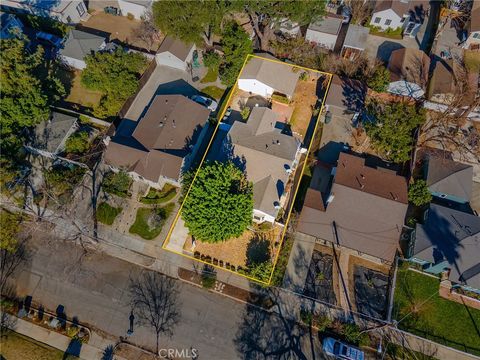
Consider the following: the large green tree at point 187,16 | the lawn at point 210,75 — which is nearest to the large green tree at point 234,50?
the lawn at point 210,75

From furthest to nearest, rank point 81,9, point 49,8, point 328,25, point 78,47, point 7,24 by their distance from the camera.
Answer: point 81,9, point 49,8, point 328,25, point 7,24, point 78,47

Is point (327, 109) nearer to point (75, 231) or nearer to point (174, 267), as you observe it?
point (174, 267)

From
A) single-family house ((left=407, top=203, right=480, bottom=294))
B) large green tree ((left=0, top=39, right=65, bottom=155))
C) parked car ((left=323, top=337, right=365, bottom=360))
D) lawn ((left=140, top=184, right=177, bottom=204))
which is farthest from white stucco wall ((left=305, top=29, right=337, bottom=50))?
parked car ((left=323, top=337, right=365, bottom=360))

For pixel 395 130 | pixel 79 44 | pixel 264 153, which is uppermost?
pixel 79 44

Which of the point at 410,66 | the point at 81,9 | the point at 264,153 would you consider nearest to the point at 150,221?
the point at 264,153

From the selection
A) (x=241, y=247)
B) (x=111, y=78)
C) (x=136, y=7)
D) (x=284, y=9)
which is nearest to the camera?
(x=241, y=247)

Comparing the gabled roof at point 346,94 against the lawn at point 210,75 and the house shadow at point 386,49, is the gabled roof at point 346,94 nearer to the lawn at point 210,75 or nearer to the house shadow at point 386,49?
the house shadow at point 386,49

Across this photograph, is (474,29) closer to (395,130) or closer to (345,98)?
(345,98)
